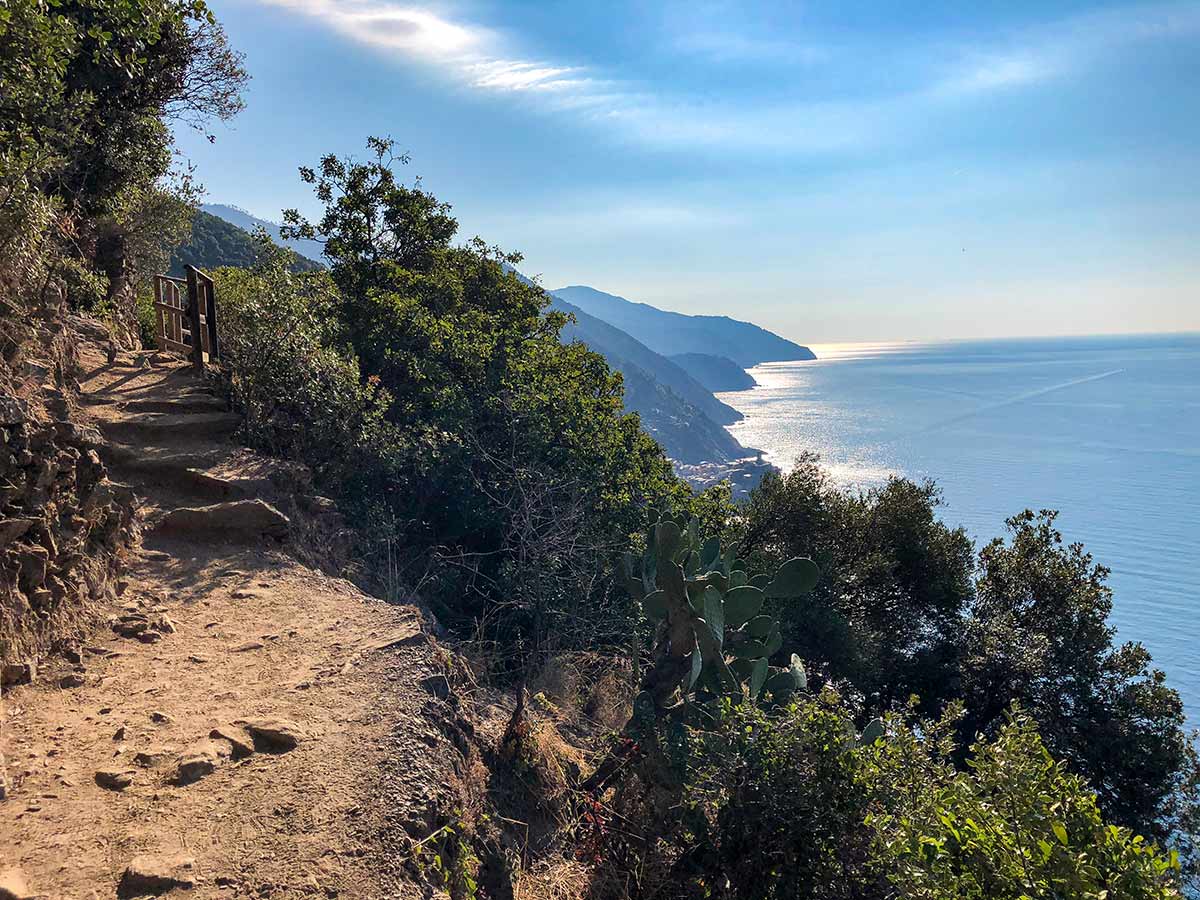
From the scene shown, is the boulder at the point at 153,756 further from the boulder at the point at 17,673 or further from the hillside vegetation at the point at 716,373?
the hillside vegetation at the point at 716,373

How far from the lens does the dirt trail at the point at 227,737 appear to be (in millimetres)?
2955

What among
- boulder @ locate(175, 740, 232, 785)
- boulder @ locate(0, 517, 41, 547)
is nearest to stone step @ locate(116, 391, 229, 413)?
boulder @ locate(0, 517, 41, 547)

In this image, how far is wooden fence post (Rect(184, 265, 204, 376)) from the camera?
834cm

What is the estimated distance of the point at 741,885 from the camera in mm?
4402

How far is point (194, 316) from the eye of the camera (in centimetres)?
836

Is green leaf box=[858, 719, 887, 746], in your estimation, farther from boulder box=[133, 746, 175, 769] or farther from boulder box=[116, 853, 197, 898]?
boulder box=[133, 746, 175, 769]

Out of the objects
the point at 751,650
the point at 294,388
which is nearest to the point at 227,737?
the point at 751,650

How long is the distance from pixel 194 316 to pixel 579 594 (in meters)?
6.23

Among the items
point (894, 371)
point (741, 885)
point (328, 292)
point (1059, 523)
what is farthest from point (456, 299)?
point (894, 371)

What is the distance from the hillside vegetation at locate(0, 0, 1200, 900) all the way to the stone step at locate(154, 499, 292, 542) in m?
1.16

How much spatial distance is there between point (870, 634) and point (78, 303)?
1397 centimetres

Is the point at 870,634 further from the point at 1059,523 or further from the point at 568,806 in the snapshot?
the point at 1059,523

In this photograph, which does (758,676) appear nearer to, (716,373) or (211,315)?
(211,315)

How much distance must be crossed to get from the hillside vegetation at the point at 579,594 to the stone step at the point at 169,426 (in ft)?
0.95
